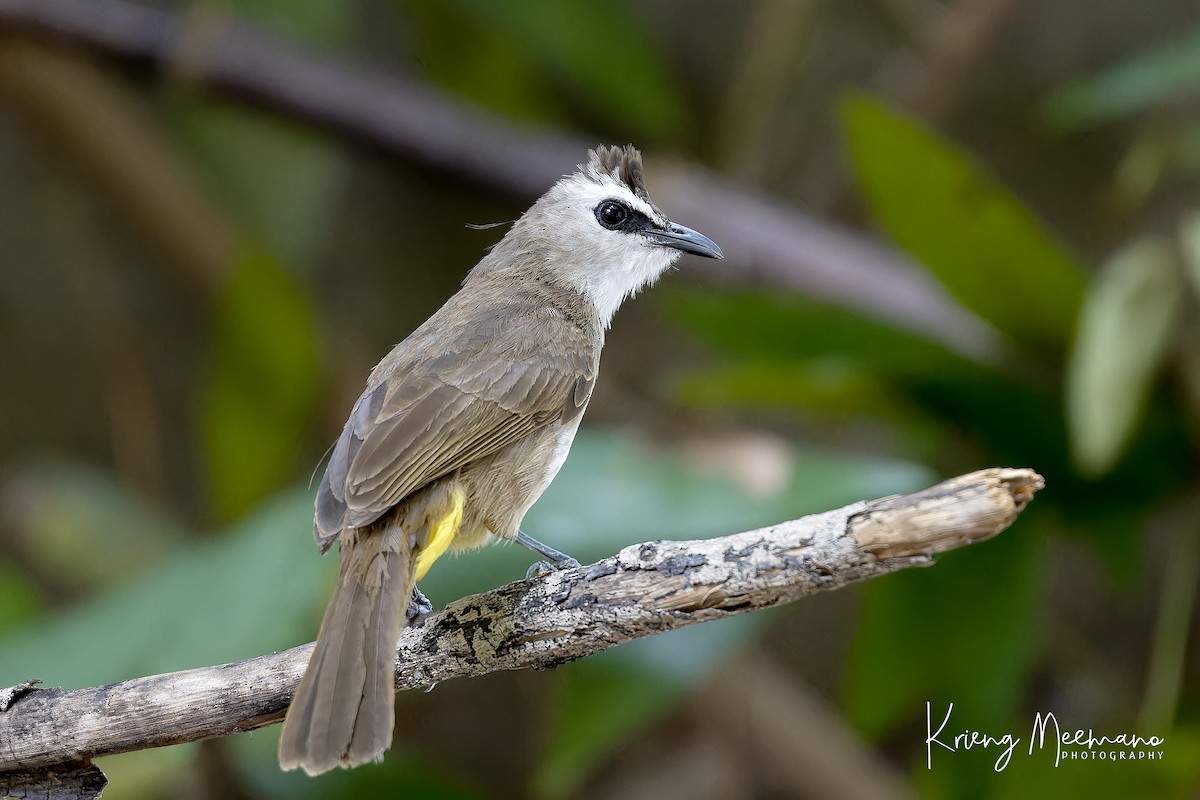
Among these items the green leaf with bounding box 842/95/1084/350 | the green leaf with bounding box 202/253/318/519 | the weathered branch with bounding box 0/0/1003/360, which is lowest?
the green leaf with bounding box 842/95/1084/350

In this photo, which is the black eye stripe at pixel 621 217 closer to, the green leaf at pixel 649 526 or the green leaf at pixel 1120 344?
the green leaf at pixel 649 526

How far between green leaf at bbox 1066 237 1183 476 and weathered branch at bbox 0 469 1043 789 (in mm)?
Answer: 1291

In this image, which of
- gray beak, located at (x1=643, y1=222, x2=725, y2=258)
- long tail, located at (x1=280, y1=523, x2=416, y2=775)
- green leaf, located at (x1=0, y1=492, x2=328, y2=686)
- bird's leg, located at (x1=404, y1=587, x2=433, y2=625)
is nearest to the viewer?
long tail, located at (x1=280, y1=523, x2=416, y2=775)

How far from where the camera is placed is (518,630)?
5.36 feet

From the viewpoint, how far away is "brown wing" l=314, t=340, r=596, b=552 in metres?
1.70

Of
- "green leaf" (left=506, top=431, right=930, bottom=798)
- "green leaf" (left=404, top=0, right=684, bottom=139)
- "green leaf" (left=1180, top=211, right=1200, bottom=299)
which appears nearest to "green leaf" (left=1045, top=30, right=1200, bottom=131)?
"green leaf" (left=1180, top=211, right=1200, bottom=299)

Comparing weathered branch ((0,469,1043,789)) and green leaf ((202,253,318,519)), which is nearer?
weathered branch ((0,469,1043,789))

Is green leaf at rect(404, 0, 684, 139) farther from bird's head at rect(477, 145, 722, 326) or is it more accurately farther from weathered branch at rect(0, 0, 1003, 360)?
bird's head at rect(477, 145, 722, 326)

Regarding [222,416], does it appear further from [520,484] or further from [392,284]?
[520,484]

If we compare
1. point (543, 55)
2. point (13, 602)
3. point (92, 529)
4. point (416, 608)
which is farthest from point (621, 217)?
point (92, 529)

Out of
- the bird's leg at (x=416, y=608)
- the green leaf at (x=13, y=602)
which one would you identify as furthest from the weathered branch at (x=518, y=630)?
the green leaf at (x=13, y=602)

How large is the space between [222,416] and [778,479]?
76.5 inches

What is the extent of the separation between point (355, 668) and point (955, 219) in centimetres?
188

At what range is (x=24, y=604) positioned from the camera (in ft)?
11.0
